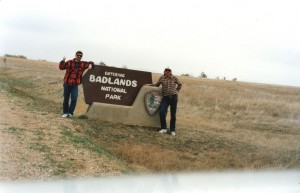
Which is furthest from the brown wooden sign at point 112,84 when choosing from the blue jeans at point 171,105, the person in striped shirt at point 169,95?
the blue jeans at point 171,105

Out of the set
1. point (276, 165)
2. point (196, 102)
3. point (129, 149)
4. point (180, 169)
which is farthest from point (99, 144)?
point (196, 102)

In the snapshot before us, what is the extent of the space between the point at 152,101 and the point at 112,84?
1.22m

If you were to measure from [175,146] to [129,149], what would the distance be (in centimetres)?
157

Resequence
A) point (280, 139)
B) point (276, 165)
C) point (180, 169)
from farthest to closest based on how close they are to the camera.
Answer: point (280, 139), point (276, 165), point (180, 169)

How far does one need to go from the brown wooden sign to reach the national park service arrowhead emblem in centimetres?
36

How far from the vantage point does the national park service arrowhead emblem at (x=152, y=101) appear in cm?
1136

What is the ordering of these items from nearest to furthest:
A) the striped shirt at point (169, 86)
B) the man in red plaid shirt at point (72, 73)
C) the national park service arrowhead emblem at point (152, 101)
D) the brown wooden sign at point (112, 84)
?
1. the man in red plaid shirt at point (72, 73)
2. the brown wooden sign at point (112, 84)
3. the striped shirt at point (169, 86)
4. the national park service arrowhead emblem at point (152, 101)

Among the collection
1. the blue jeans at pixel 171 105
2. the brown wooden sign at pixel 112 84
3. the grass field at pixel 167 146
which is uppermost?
the brown wooden sign at pixel 112 84

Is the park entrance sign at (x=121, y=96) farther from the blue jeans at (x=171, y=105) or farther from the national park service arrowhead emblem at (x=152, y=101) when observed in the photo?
the blue jeans at (x=171, y=105)

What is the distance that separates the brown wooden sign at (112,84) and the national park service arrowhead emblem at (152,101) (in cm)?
36

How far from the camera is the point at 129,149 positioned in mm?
8953

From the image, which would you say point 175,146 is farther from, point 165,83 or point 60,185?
point 60,185

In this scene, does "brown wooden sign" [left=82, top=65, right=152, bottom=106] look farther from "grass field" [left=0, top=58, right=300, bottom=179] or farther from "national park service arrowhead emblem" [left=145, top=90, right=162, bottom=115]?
"grass field" [left=0, top=58, right=300, bottom=179]

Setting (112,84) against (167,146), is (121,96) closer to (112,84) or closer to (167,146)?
(112,84)
